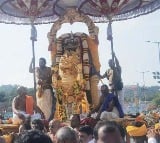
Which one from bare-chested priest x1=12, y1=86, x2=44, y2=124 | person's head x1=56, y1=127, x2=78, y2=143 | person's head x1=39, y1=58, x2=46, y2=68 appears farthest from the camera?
person's head x1=39, y1=58, x2=46, y2=68

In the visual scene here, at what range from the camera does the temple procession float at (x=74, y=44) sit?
1337 cm

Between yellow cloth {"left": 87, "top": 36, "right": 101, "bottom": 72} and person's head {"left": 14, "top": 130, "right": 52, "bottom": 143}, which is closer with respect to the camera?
person's head {"left": 14, "top": 130, "right": 52, "bottom": 143}

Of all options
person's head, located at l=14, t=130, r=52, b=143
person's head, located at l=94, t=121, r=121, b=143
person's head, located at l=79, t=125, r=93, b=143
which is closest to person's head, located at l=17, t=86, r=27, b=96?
person's head, located at l=79, t=125, r=93, b=143

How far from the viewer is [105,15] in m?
15.9

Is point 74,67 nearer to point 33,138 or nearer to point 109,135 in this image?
point 109,135

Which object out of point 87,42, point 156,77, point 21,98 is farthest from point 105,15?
point 156,77

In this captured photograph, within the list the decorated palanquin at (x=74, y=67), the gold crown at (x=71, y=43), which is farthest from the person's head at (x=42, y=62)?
the gold crown at (x=71, y=43)

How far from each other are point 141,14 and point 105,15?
1263mm

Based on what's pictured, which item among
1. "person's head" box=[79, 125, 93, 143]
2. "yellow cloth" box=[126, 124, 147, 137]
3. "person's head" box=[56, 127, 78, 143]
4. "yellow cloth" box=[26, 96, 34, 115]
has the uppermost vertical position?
"yellow cloth" box=[26, 96, 34, 115]

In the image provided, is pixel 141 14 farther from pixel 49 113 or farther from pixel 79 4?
pixel 49 113

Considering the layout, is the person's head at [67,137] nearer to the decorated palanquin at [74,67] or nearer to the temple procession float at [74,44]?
the temple procession float at [74,44]

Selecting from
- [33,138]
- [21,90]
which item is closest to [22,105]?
[21,90]

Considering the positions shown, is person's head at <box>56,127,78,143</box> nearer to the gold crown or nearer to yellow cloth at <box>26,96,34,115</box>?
yellow cloth at <box>26,96,34,115</box>

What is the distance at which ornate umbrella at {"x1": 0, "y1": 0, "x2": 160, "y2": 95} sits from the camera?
14964 mm
